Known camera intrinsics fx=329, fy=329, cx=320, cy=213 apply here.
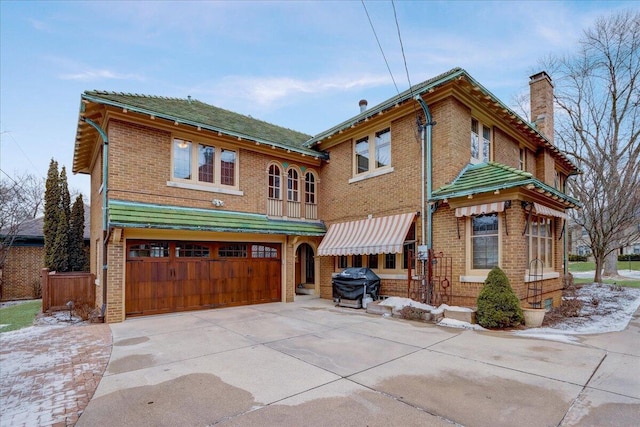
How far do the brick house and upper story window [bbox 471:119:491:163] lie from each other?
0.07m

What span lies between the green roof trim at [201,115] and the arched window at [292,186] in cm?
109

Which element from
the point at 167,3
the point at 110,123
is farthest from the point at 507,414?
the point at 167,3

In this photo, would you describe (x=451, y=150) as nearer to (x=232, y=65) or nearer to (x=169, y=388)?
(x=169, y=388)

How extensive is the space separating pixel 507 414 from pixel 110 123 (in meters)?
11.6

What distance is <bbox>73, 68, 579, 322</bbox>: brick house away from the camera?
973 centimetres

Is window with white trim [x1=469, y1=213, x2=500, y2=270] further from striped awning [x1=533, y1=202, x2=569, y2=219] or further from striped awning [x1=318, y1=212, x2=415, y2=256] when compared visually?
striped awning [x1=318, y1=212, x2=415, y2=256]

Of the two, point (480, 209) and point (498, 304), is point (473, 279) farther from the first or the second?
point (480, 209)

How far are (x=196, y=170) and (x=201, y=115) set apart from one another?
239 centimetres

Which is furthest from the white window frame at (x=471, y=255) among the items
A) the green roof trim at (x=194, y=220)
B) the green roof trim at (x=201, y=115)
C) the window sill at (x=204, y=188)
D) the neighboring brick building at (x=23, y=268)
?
the neighboring brick building at (x=23, y=268)

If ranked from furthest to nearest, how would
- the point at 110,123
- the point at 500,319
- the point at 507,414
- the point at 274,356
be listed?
the point at 110,123 < the point at 500,319 < the point at 274,356 < the point at 507,414

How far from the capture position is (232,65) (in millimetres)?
16656

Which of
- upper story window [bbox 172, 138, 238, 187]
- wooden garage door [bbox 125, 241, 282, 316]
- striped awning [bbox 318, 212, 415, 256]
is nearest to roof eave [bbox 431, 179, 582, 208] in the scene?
striped awning [bbox 318, 212, 415, 256]

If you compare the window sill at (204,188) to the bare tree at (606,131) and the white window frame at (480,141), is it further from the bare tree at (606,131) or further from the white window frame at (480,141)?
the bare tree at (606,131)

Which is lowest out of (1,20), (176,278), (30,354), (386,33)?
(30,354)
